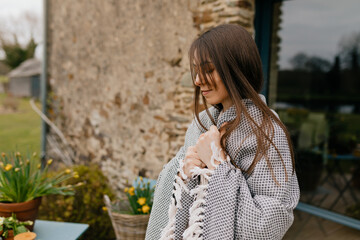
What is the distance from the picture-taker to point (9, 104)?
1691 cm

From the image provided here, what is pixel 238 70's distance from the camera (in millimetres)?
1218

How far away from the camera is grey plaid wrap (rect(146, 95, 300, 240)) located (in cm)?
111

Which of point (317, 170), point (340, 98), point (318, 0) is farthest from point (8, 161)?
point (340, 98)

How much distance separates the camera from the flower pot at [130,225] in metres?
2.46

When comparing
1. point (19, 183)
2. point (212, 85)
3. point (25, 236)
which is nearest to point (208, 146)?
point (212, 85)

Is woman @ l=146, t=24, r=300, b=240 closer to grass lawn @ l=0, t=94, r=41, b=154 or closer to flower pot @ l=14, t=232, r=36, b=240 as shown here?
flower pot @ l=14, t=232, r=36, b=240

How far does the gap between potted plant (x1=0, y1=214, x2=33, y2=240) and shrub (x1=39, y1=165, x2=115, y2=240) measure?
1.36 m

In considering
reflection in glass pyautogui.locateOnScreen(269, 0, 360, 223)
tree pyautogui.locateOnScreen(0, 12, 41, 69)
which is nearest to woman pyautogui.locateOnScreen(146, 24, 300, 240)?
reflection in glass pyautogui.locateOnScreen(269, 0, 360, 223)

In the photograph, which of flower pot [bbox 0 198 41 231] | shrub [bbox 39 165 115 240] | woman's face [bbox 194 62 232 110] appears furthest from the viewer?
shrub [bbox 39 165 115 240]

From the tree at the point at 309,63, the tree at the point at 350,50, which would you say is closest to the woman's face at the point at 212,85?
the tree at the point at 309,63

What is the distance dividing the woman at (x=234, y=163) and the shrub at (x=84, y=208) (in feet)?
7.97

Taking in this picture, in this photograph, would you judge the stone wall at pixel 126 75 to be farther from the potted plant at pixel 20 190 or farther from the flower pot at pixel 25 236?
the flower pot at pixel 25 236

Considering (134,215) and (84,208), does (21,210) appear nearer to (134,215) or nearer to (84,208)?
(134,215)

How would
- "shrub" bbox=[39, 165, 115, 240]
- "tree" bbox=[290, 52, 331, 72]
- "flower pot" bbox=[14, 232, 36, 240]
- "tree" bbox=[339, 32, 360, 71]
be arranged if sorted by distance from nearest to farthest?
"flower pot" bbox=[14, 232, 36, 240] < "shrub" bbox=[39, 165, 115, 240] < "tree" bbox=[339, 32, 360, 71] < "tree" bbox=[290, 52, 331, 72]
